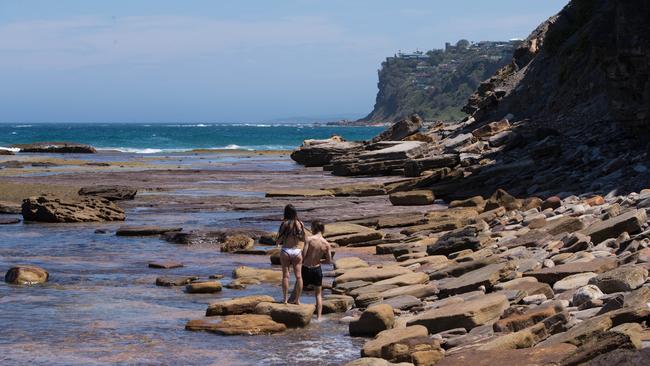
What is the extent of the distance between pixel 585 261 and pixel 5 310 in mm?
8252

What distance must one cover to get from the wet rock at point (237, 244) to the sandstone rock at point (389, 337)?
10493 millimetres

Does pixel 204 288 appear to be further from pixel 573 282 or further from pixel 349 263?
pixel 573 282

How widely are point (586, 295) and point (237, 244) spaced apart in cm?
1196

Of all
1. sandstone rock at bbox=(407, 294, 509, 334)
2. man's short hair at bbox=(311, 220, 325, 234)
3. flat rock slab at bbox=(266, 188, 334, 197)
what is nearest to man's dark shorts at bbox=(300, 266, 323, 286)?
man's short hair at bbox=(311, 220, 325, 234)

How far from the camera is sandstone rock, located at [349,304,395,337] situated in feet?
41.4

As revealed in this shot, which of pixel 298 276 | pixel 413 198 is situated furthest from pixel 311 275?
pixel 413 198

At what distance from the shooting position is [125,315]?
Result: 14.5 meters

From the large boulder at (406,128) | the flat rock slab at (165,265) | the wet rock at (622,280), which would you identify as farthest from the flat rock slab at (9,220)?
the large boulder at (406,128)

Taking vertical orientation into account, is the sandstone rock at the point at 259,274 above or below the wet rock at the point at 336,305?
below

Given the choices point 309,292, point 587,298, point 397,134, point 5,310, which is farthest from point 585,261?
point 397,134

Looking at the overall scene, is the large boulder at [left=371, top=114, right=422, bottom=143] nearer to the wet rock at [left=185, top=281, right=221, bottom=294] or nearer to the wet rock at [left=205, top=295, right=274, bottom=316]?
the wet rock at [left=185, top=281, right=221, bottom=294]

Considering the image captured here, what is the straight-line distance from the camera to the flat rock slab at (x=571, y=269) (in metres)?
13.1

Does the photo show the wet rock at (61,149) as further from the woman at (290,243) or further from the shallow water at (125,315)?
the woman at (290,243)

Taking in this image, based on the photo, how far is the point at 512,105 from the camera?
44.7 meters
